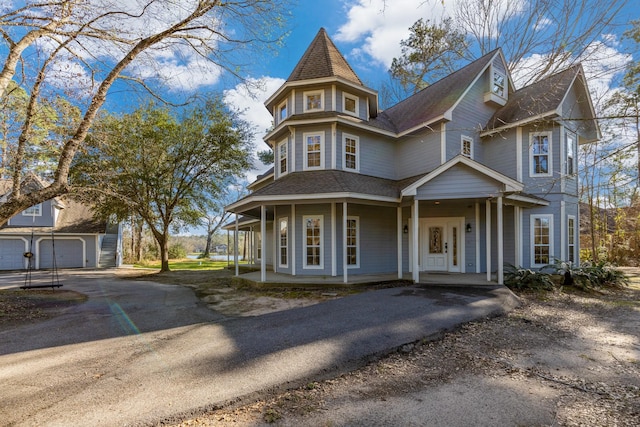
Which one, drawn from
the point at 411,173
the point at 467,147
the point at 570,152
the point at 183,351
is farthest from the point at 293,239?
the point at 570,152

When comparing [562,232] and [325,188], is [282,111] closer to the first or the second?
[325,188]

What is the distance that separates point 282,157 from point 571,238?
12050mm

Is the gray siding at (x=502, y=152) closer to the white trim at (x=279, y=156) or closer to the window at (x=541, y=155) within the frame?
the window at (x=541, y=155)

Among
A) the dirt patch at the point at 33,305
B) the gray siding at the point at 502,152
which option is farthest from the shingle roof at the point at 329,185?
the dirt patch at the point at 33,305

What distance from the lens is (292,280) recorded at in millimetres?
10430

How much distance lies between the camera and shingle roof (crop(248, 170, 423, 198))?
33.5 feet

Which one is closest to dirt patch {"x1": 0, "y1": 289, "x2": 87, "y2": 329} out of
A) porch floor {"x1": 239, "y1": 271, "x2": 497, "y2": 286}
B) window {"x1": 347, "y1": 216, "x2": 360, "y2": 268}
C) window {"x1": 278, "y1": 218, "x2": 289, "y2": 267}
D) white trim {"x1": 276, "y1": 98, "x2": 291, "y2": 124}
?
porch floor {"x1": 239, "y1": 271, "x2": 497, "y2": 286}

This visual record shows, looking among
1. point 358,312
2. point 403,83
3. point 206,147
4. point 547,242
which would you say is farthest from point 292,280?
point 403,83

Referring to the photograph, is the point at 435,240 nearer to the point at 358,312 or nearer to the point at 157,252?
the point at 358,312

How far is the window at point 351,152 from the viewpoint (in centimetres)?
1216

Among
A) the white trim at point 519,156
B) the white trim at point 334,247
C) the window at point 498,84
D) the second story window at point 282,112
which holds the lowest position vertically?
the white trim at point 334,247

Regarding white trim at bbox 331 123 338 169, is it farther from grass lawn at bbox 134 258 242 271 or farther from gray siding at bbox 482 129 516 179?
grass lawn at bbox 134 258 242 271

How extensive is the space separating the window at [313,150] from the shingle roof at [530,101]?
653 cm

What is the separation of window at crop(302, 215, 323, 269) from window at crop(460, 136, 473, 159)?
6357 mm
